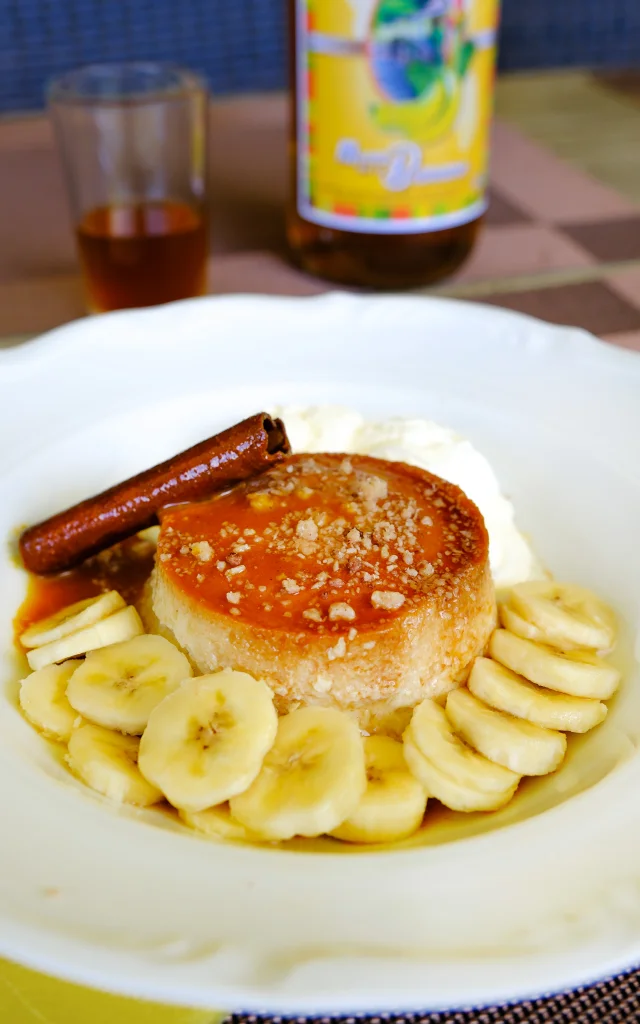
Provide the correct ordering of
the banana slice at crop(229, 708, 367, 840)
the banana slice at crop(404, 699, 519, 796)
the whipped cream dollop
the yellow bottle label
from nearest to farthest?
the banana slice at crop(229, 708, 367, 840) → the banana slice at crop(404, 699, 519, 796) → the whipped cream dollop → the yellow bottle label

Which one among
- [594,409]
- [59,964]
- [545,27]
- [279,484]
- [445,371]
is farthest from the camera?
[545,27]

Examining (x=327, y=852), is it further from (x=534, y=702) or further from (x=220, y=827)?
(x=534, y=702)

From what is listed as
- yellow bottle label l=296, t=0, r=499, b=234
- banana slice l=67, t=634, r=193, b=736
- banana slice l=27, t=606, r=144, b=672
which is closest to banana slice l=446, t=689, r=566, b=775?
banana slice l=67, t=634, r=193, b=736

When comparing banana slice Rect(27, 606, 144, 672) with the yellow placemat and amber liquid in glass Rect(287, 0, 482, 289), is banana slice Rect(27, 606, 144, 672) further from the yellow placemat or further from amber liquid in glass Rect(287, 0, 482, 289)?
amber liquid in glass Rect(287, 0, 482, 289)

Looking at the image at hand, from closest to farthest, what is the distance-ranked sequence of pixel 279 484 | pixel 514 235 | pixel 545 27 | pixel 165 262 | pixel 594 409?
pixel 279 484 → pixel 594 409 → pixel 165 262 → pixel 514 235 → pixel 545 27

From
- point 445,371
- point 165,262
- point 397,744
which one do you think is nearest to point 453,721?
point 397,744

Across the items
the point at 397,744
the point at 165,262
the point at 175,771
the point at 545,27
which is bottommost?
the point at 397,744

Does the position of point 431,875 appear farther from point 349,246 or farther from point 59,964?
point 349,246
